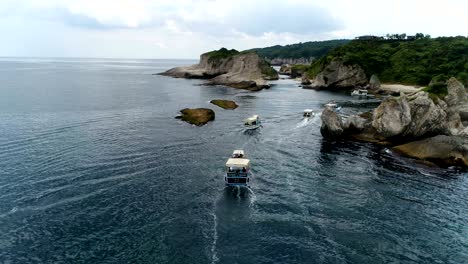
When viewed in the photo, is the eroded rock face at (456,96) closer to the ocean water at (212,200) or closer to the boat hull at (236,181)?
the ocean water at (212,200)

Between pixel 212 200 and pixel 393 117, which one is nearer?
pixel 212 200

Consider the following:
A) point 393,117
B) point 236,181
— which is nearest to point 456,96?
point 393,117

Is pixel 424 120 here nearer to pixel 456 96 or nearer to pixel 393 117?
pixel 393 117

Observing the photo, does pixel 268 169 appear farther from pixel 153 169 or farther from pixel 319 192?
pixel 153 169

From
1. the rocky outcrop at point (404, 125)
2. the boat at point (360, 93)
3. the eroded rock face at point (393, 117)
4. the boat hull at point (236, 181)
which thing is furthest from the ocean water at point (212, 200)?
the boat at point (360, 93)

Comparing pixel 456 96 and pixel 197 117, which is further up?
pixel 456 96

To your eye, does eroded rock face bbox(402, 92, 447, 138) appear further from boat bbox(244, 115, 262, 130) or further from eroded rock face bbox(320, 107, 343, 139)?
boat bbox(244, 115, 262, 130)
